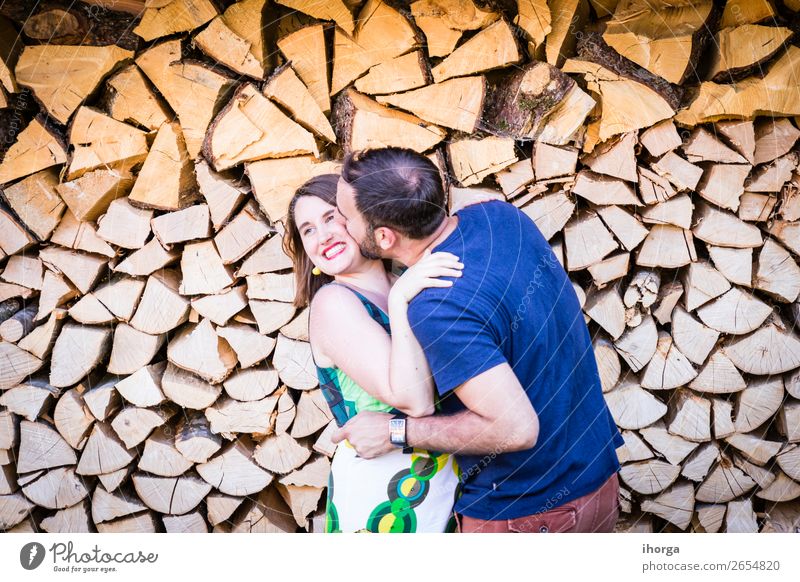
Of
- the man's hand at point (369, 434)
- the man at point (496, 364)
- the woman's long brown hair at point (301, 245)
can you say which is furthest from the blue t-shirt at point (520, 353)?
the woman's long brown hair at point (301, 245)

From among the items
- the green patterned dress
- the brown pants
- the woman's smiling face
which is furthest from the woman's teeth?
the brown pants

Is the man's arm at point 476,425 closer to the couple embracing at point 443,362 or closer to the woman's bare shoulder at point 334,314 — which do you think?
the couple embracing at point 443,362

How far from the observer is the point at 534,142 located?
145 centimetres

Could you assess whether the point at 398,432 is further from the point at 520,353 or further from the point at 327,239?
the point at 327,239

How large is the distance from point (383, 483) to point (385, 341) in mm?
288

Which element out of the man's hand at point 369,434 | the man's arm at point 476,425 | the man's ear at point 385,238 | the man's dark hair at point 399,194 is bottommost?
the man's hand at point 369,434

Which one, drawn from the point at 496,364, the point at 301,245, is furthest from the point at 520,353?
the point at 301,245

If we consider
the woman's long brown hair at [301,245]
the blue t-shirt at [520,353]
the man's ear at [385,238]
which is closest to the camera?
the blue t-shirt at [520,353]

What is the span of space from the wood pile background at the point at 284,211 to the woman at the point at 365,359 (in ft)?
0.49

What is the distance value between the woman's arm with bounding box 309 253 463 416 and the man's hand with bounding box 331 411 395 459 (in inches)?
2.1

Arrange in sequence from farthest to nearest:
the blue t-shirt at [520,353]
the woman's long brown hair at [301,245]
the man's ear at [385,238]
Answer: the woman's long brown hair at [301,245], the man's ear at [385,238], the blue t-shirt at [520,353]

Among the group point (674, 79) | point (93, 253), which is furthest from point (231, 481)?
point (674, 79)

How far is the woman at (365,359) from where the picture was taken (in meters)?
1.18
